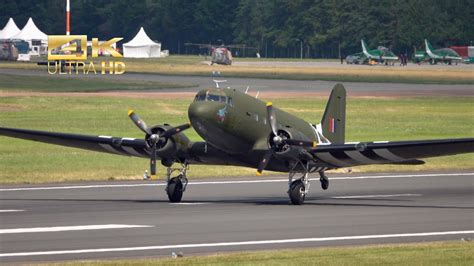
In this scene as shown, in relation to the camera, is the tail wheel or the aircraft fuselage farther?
the tail wheel

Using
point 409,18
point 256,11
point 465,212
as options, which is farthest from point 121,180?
point 256,11

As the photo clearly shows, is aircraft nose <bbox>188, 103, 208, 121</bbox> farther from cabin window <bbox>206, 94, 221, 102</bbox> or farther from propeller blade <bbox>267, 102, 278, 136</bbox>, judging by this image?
propeller blade <bbox>267, 102, 278, 136</bbox>

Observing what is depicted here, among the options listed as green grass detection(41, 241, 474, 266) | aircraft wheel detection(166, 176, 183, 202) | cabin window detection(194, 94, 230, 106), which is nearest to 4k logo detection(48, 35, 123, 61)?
aircraft wheel detection(166, 176, 183, 202)

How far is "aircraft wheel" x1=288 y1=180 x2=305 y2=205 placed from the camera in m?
32.7

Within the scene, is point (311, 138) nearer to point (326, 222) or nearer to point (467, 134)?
point (326, 222)

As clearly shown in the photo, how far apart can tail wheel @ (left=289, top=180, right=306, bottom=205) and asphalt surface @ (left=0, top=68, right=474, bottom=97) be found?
5351cm

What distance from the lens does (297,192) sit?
32.7 meters

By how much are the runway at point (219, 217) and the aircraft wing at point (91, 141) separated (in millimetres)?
1531

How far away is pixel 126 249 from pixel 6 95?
58.2 meters

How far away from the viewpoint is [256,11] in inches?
7835

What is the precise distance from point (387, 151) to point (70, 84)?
66819 mm

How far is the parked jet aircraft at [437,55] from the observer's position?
516ft

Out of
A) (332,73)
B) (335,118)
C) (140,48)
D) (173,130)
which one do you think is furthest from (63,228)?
(140,48)

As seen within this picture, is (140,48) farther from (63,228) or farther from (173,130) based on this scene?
(63,228)
